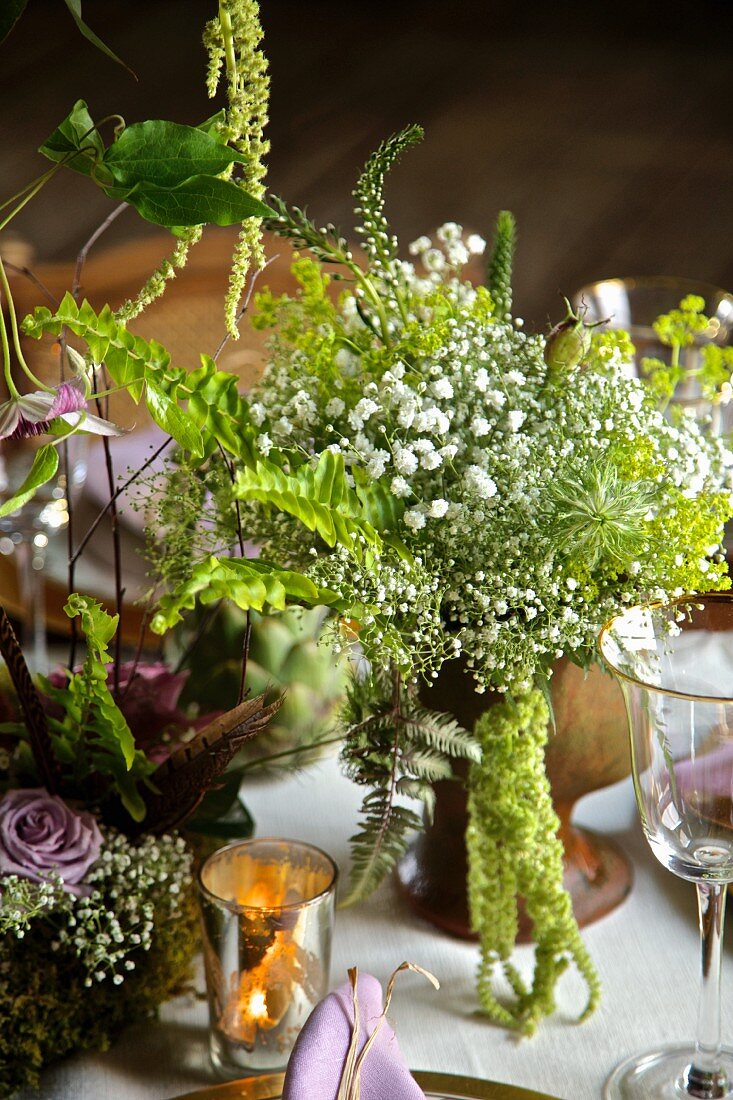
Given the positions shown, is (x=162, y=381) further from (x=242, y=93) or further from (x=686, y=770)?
(x=686, y=770)

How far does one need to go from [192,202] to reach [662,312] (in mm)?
902

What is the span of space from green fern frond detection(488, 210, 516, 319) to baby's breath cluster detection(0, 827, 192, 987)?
1.23 feet

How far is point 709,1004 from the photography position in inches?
21.6

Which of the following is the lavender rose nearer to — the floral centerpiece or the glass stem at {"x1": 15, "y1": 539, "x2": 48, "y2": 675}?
the floral centerpiece

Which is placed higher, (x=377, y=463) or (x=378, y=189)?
(x=378, y=189)

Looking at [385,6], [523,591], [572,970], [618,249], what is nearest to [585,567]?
[523,591]

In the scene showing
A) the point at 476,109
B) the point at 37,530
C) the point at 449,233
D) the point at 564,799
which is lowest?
the point at 564,799

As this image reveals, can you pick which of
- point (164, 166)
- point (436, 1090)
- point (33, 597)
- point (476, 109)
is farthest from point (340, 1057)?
point (476, 109)

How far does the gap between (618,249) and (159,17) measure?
139cm

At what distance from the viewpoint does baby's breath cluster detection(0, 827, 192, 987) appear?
0.55 metres

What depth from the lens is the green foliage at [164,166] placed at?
470 mm

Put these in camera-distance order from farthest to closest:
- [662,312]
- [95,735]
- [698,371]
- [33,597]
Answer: [662,312]
[33,597]
[698,371]
[95,735]

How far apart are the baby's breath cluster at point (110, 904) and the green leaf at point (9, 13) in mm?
392

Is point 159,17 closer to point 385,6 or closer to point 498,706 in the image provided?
point 385,6
